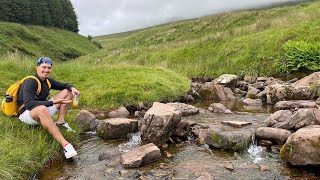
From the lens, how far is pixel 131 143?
33.8ft

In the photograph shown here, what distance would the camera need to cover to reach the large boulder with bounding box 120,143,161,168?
26.6 ft

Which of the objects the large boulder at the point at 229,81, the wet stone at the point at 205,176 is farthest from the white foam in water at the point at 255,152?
the large boulder at the point at 229,81

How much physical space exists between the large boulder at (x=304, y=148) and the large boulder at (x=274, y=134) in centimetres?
147

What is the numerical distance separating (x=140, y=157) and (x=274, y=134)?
4141 millimetres

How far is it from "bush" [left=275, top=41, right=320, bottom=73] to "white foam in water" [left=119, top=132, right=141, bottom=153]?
51.1ft

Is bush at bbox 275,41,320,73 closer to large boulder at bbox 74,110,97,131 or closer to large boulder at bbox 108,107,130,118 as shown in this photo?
large boulder at bbox 108,107,130,118

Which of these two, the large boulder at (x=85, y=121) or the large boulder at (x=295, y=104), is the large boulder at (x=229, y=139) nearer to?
the large boulder at (x=85, y=121)

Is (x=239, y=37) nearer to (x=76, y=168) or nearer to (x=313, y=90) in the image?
(x=313, y=90)

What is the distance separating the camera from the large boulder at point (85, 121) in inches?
466

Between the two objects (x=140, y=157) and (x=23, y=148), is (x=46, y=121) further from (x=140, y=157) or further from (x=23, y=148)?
(x=140, y=157)

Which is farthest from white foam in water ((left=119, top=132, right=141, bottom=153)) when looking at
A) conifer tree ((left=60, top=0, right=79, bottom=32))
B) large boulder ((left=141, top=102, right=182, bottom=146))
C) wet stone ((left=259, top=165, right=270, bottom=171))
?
conifer tree ((left=60, top=0, right=79, bottom=32))

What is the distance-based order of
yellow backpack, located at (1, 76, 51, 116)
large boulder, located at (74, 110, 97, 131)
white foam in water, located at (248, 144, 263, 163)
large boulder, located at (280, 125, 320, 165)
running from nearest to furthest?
large boulder, located at (280, 125, 320, 165) < white foam in water, located at (248, 144, 263, 163) < yellow backpack, located at (1, 76, 51, 116) < large boulder, located at (74, 110, 97, 131)

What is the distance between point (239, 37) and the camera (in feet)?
106

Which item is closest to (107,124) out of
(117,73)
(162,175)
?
(162,175)
